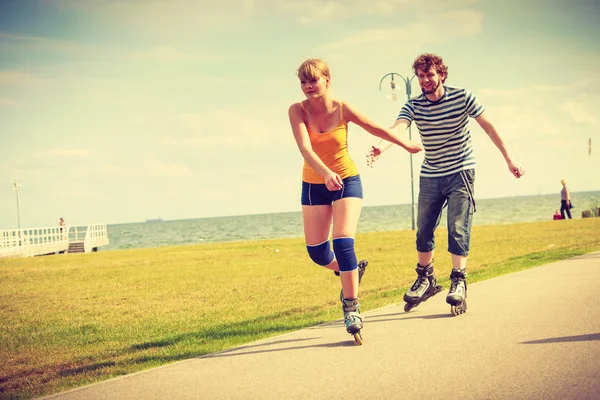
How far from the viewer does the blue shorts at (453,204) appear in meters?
6.27

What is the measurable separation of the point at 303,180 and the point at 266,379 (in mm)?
1937

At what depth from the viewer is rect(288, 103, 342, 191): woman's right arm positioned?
5.09 m

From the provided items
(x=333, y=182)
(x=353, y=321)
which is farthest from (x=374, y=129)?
(x=353, y=321)

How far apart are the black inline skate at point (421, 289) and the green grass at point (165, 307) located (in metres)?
0.94

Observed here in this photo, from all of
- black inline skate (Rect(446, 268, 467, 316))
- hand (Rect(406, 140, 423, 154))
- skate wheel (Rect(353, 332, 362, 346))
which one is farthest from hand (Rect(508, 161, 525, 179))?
skate wheel (Rect(353, 332, 362, 346))

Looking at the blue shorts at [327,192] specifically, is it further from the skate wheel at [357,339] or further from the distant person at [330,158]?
the skate wheel at [357,339]

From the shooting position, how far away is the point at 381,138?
592cm

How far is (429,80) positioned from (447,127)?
472 millimetres

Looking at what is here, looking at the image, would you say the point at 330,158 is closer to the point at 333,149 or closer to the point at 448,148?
→ the point at 333,149

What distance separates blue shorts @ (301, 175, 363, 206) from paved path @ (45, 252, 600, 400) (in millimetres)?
1115

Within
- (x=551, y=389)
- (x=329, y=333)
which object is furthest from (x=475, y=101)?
(x=551, y=389)

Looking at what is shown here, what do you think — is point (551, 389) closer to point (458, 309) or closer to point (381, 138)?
point (458, 309)

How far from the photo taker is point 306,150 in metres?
5.27

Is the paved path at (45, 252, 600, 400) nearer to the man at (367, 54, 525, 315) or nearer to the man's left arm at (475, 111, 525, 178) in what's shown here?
the man at (367, 54, 525, 315)
